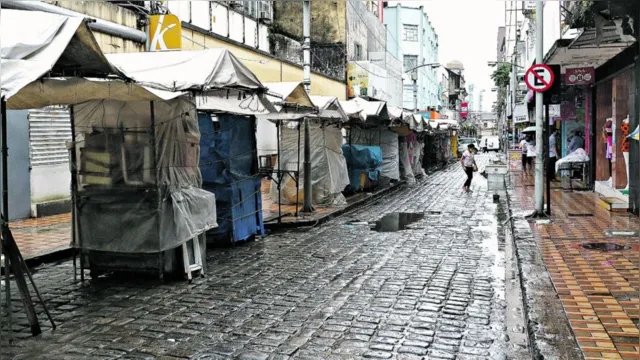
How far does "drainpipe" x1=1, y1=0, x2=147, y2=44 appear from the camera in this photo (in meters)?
11.8

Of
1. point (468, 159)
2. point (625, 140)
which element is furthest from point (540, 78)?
point (468, 159)

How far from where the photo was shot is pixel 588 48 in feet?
45.3

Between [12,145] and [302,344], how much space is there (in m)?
9.51

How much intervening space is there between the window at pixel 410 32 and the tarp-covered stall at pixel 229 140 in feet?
176

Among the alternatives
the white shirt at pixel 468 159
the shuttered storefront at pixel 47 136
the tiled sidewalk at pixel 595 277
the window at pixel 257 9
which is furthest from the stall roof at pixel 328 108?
the window at pixel 257 9

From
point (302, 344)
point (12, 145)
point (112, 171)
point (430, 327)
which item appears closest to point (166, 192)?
point (112, 171)

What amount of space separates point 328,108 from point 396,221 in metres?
3.15

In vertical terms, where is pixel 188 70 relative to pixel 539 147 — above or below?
above

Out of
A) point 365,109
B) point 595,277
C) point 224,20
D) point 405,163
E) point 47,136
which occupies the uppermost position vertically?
point 224,20

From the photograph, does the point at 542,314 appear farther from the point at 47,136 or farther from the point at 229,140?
the point at 47,136

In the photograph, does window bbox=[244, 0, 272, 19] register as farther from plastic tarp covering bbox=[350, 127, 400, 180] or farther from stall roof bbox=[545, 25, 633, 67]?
stall roof bbox=[545, 25, 633, 67]

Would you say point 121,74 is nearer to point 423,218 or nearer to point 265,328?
point 265,328

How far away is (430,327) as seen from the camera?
19.5 ft

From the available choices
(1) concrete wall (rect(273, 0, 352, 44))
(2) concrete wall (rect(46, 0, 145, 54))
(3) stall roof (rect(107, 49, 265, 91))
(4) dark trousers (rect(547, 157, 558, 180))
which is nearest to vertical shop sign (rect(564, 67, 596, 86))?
(4) dark trousers (rect(547, 157, 558, 180))
